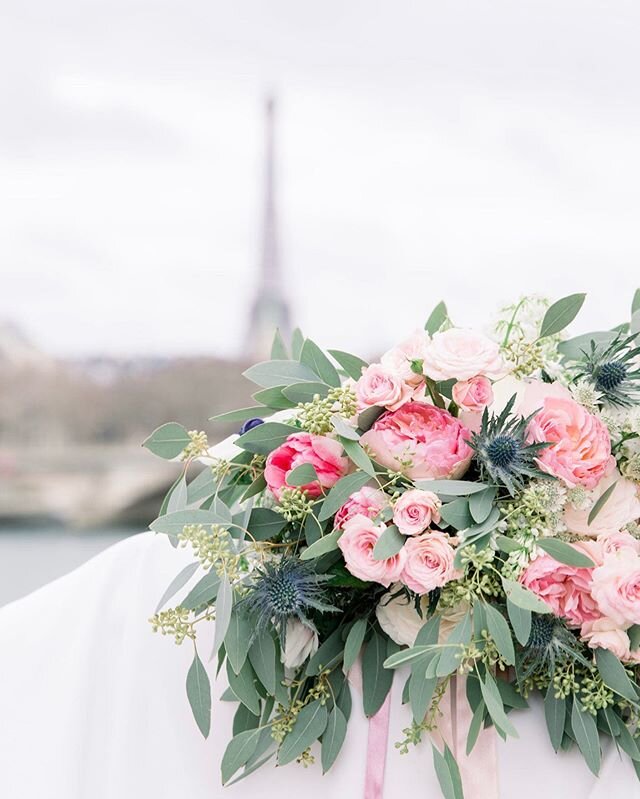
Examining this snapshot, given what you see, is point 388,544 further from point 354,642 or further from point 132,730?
point 132,730

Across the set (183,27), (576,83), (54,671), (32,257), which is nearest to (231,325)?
(32,257)

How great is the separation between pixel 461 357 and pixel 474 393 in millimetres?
35

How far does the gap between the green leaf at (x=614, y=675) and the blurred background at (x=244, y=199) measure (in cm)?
236

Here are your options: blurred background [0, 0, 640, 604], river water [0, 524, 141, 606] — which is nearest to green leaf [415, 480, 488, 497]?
blurred background [0, 0, 640, 604]

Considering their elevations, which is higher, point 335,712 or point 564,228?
point 335,712

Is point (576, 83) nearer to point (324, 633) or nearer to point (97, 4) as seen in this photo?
point (97, 4)

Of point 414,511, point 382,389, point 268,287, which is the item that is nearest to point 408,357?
point 382,389

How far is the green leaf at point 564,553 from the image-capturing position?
0.71 metres

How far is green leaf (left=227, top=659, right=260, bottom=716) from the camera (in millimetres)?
742

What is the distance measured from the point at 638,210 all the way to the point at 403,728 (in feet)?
9.52

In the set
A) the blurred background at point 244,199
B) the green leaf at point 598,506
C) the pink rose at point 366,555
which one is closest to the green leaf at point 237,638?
the pink rose at point 366,555

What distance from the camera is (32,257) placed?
3.28m

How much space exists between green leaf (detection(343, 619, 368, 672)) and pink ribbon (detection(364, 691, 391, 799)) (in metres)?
0.05

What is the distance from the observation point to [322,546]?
724 millimetres
